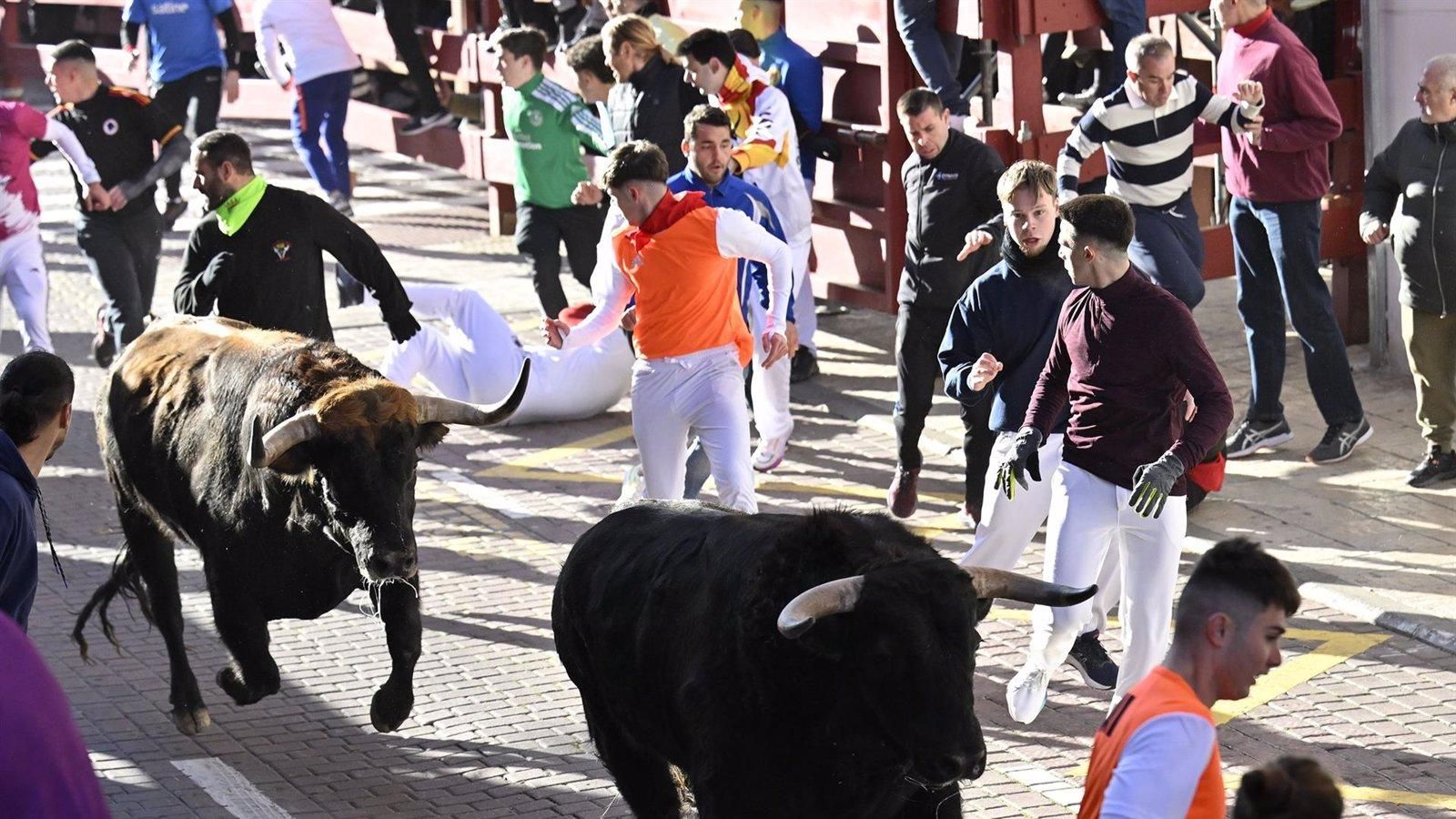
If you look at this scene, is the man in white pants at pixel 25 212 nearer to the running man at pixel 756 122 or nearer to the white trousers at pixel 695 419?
the running man at pixel 756 122

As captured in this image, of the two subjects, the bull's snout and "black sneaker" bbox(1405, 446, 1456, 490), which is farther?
"black sneaker" bbox(1405, 446, 1456, 490)

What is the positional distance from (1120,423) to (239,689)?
363 centimetres

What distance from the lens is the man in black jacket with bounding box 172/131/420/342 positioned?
9.27 m

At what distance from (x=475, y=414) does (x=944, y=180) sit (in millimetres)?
3406

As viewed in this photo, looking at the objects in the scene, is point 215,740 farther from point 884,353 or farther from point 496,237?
point 496,237

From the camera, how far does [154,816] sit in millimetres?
7289

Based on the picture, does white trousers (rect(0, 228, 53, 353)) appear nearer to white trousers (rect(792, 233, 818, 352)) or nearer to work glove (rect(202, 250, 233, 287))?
work glove (rect(202, 250, 233, 287))

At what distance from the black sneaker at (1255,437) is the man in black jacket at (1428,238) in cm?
85

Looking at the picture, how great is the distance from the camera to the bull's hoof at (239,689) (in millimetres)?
7965

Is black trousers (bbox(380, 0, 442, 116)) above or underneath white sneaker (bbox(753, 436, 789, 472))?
above

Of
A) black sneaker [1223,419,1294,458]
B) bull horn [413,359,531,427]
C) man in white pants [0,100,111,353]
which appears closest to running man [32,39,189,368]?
man in white pants [0,100,111,353]

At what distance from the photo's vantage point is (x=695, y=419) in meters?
8.96

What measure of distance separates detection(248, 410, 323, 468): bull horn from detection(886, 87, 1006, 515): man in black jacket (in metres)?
3.87

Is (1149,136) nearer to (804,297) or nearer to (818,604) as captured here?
(804,297)
